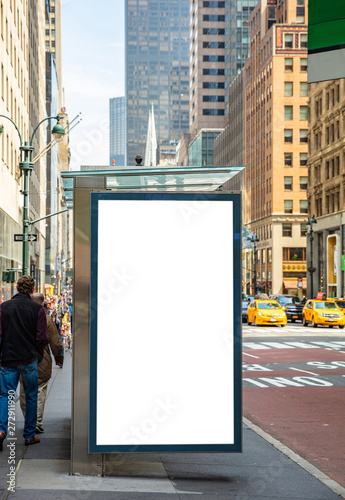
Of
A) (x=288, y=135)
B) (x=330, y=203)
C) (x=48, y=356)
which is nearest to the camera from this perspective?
(x=48, y=356)

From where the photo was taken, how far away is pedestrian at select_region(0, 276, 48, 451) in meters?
8.66

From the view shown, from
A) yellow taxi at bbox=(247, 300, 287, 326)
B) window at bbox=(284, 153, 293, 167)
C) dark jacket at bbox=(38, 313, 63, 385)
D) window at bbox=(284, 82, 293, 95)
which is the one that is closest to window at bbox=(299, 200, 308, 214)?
window at bbox=(284, 153, 293, 167)

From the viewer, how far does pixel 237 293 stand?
296 inches

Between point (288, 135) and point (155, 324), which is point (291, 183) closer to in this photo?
point (288, 135)

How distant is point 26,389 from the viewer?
8906mm

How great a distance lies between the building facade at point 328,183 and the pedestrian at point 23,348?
6285 cm

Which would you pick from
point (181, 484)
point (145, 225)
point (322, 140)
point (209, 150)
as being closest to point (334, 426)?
point (181, 484)

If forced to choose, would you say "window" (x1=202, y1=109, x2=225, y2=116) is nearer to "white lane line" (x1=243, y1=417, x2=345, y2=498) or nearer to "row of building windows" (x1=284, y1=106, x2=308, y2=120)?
"row of building windows" (x1=284, y1=106, x2=308, y2=120)

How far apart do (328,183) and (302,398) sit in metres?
62.0

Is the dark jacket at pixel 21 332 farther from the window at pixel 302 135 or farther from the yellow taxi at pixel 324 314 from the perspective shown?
the window at pixel 302 135

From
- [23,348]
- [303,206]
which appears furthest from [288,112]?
[23,348]

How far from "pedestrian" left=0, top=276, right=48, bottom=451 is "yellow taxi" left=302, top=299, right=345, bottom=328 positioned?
37073mm

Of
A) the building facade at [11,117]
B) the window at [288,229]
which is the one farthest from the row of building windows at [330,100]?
the window at [288,229]

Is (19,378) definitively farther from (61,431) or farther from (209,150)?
(209,150)
